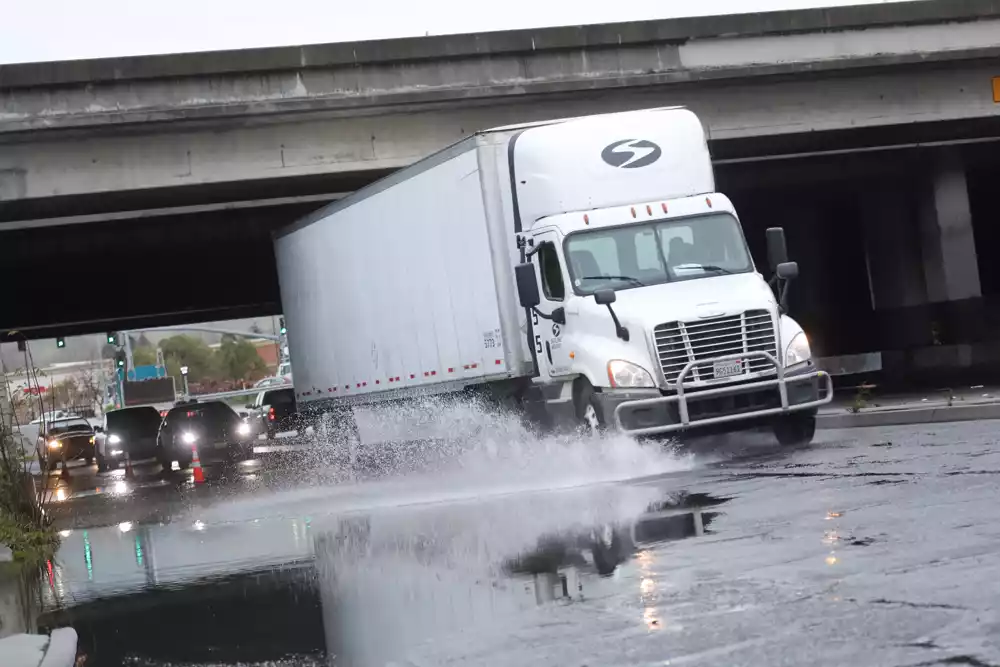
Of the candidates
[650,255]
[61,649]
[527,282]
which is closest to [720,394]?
[650,255]

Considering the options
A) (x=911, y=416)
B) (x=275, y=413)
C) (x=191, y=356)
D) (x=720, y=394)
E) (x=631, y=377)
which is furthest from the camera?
(x=191, y=356)

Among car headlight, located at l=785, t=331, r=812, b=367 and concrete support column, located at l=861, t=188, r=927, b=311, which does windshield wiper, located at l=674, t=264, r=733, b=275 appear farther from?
concrete support column, located at l=861, t=188, r=927, b=311

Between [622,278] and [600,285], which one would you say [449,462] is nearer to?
[600,285]

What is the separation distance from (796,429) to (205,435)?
1787 cm

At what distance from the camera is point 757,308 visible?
16625 mm

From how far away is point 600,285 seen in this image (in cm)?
1714

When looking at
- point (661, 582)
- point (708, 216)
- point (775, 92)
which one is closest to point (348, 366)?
point (708, 216)

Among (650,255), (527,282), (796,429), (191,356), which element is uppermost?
(191,356)

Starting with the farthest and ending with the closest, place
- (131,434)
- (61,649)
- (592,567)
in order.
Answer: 1. (131,434)
2. (592,567)
3. (61,649)

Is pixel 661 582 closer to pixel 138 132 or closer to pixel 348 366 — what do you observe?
pixel 348 366

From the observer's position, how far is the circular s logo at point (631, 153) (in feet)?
58.7

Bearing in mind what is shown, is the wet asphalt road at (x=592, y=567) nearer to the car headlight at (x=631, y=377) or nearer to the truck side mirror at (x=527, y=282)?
the car headlight at (x=631, y=377)

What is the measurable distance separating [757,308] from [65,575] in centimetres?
792

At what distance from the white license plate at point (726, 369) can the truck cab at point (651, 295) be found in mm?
15
